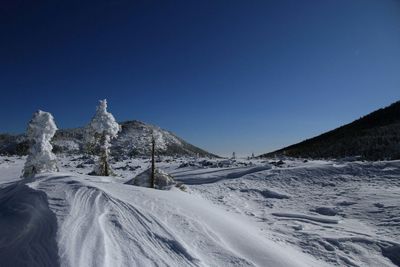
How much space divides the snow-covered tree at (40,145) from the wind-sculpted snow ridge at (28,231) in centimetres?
1549

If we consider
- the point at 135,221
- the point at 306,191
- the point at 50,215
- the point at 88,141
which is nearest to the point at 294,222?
the point at 306,191

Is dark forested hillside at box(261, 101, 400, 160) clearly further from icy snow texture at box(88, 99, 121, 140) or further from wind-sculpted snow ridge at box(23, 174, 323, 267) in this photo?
wind-sculpted snow ridge at box(23, 174, 323, 267)

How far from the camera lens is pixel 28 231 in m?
7.30

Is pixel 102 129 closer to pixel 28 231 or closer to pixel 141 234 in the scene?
pixel 28 231

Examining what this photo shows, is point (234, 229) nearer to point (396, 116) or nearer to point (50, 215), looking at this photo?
point (50, 215)

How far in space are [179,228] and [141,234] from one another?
131 cm

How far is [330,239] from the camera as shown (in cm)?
1229

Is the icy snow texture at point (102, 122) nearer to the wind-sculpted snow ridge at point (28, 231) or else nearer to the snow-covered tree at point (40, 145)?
the snow-covered tree at point (40, 145)

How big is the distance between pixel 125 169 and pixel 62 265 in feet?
109

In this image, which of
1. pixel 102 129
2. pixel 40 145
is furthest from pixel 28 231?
pixel 40 145

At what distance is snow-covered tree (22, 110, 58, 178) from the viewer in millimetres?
24312

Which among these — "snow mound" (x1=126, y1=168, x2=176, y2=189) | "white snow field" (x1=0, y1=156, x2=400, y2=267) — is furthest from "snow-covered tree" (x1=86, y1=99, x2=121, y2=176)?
"white snow field" (x1=0, y1=156, x2=400, y2=267)


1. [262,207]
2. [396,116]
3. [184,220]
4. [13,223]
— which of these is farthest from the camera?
[396,116]

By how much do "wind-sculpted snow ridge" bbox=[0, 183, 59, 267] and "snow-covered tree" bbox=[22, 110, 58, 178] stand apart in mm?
15493
